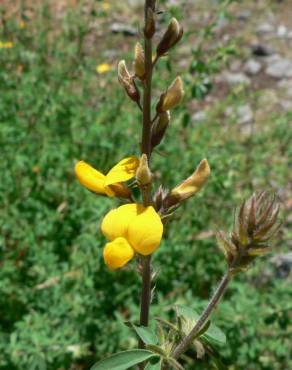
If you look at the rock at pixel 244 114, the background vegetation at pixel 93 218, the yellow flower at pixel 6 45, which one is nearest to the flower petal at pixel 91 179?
the background vegetation at pixel 93 218

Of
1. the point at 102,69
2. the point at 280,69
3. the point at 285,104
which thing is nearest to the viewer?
the point at 102,69

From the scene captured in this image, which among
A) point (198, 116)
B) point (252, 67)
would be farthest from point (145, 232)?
point (252, 67)

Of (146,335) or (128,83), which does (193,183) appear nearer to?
(128,83)

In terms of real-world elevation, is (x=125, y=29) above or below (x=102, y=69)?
above

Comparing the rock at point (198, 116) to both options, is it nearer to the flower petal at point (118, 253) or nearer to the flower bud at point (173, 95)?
the flower bud at point (173, 95)

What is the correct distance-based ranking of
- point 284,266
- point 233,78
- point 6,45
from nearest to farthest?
point 284,266 < point 6,45 < point 233,78

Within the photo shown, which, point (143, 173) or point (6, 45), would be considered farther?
point (6, 45)

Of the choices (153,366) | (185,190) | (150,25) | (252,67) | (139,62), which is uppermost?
(150,25)
